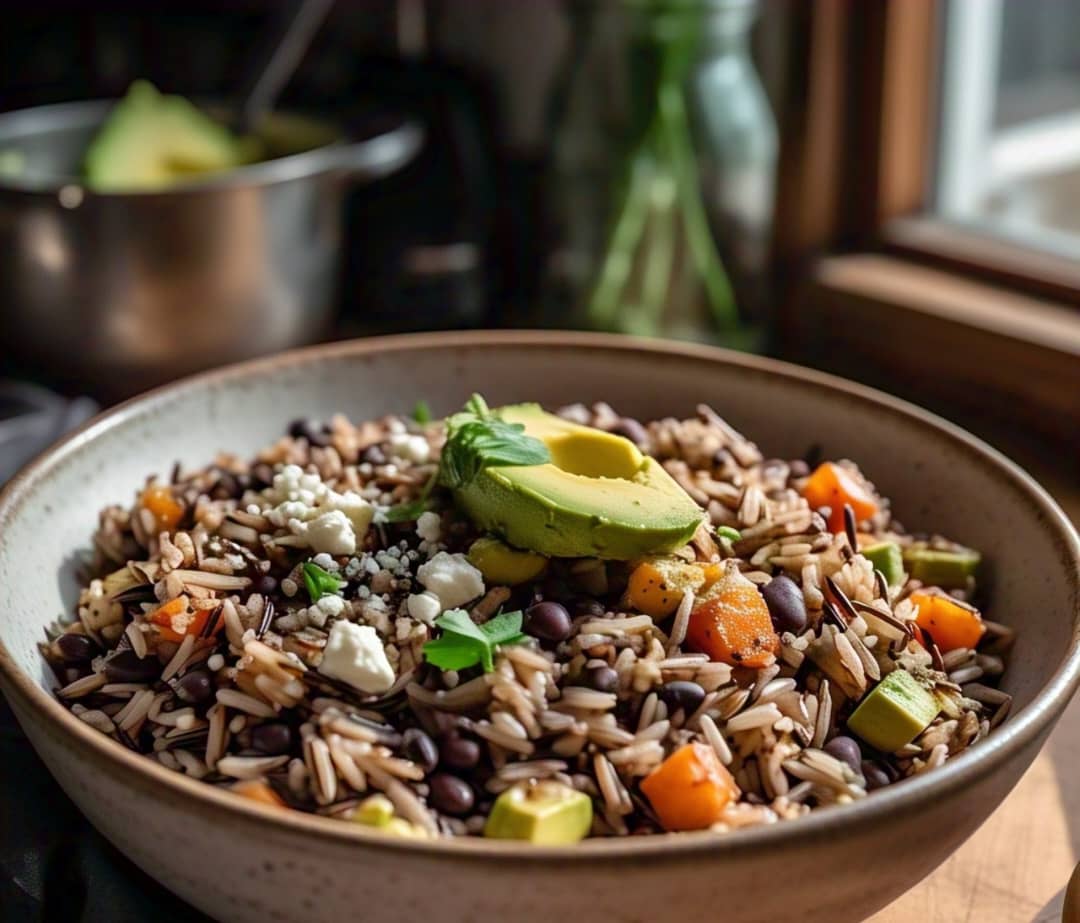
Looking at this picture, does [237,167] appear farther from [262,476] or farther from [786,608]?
[786,608]

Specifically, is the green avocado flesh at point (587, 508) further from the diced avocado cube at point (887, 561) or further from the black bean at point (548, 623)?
the diced avocado cube at point (887, 561)

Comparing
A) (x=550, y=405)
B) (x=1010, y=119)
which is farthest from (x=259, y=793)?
(x=1010, y=119)

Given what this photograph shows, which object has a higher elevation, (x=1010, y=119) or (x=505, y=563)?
(x=1010, y=119)

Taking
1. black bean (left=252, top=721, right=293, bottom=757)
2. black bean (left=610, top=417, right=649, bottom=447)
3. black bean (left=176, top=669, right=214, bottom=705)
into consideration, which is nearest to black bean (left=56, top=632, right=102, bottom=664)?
black bean (left=176, top=669, right=214, bottom=705)

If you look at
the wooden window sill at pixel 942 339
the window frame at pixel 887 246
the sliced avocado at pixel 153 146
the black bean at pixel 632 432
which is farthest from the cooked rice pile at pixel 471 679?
the sliced avocado at pixel 153 146

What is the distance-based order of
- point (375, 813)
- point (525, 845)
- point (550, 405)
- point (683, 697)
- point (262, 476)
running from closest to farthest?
point (525, 845) < point (375, 813) < point (683, 697) < point (262, 476) < point (550, 405)

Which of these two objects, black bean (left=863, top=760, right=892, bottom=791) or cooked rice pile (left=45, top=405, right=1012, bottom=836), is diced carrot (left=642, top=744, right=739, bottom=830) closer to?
cooked rice pile (left=45, top=405, right=1012, bottom=836)

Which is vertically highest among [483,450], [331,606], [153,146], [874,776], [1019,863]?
[153,146]

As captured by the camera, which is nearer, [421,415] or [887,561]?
[887,561]
